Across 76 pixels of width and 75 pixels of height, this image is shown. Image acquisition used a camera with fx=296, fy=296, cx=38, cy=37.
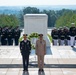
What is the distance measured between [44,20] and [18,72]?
587 cm

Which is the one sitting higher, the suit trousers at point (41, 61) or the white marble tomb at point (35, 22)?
the white marble tomb at point (35, 22)

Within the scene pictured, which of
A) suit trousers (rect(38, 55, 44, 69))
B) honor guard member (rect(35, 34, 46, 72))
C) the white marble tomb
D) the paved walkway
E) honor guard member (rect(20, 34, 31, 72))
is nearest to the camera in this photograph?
honor guard member (rect(20, 34, 31, 72))

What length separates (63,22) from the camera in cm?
6506

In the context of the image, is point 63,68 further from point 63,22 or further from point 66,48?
point 63,22

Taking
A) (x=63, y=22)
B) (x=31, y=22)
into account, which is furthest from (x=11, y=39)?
(x=63, y=22)

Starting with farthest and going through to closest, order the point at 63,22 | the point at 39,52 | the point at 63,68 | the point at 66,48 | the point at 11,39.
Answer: the point at 63,22, the point at 11,39, the point at 66,48, the point at 63,68, the point at 39,52

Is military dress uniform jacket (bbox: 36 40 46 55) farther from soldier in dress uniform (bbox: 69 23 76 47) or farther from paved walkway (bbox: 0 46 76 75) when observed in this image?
soldier in dress uniform (bbox: 69 23 76 47)

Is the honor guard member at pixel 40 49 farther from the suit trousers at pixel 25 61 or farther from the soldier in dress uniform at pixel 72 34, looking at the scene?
the soldier in dress uniform at pixel 72 34

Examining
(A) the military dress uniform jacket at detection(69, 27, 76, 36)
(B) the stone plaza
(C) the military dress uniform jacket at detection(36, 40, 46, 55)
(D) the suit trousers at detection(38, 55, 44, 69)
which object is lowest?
(B) the stone plaza

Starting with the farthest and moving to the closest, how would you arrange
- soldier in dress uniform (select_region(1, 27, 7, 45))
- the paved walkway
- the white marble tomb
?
soldier in dress uniform (select_region(1, 27, 7, 45)) < the white marble tomb < the paved walkway

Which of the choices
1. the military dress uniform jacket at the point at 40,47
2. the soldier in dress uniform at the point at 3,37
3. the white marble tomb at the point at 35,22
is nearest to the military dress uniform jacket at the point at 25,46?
the military dress uniform jacket at the point at 40,47

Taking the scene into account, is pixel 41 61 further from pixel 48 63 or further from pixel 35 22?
pixel 35 22

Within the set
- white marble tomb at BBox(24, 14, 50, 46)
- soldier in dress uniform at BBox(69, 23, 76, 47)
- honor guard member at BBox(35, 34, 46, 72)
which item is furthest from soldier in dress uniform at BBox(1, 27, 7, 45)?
honor guard member at BBox(35, 34, 46, 72)

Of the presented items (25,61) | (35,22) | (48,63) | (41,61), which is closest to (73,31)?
(35,22)
